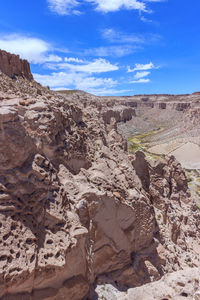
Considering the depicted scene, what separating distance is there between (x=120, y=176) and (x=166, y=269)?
4.71 meters

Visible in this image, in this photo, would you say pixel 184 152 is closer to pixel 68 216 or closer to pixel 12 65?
pixel 12 65

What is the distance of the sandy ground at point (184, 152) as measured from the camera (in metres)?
61.9

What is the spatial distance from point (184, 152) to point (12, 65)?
56961 millimetres

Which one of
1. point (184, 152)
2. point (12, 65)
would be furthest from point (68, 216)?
point (184, 152)

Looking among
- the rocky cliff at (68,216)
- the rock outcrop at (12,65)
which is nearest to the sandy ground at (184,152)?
the rock outcrop at (12,65)

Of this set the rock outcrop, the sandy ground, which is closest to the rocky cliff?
the rock outcrop

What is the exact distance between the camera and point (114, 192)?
10484mm

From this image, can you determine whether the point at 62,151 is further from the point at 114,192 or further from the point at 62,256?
the point at 62,256

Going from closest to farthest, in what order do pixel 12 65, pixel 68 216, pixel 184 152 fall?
pixel 68 216, pixel 12 65, pixel 184 152

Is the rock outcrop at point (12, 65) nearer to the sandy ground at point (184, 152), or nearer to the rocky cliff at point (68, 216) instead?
the rocky cliff at point (68, 216)

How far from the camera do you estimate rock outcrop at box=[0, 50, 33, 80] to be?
2012 centimetres

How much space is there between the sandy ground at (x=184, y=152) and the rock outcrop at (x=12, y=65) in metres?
46.6

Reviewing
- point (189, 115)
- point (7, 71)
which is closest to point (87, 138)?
point (7, 71)

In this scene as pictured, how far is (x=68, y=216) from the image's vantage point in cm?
836
